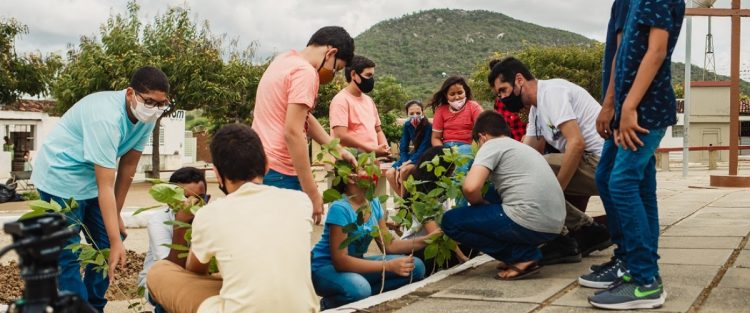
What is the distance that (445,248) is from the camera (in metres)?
4.87

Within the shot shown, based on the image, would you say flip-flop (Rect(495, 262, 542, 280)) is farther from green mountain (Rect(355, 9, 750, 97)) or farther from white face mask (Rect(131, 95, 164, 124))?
green mountain (Rect(355, 9, 750, 97))

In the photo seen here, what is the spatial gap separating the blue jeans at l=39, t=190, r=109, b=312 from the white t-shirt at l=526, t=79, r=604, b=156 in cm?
271

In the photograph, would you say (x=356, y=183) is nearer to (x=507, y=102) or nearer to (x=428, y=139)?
(x=507, y=102)

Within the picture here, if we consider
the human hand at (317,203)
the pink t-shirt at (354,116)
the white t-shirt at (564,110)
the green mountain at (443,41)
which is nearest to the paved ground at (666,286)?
the human hand at (317,203)

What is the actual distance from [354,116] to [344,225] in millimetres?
1775

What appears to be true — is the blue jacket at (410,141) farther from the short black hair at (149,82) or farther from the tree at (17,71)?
the tree at (17,71)

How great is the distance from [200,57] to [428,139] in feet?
70.0

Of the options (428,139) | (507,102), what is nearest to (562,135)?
(507,102)

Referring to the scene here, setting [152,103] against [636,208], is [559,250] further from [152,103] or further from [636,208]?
[152,103]

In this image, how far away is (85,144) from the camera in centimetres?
414

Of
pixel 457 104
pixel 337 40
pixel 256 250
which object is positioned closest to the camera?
pixel 256 250

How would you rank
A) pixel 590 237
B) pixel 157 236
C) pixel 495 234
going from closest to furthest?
pixel 495 234
pixel 157 236
pixel 590 237

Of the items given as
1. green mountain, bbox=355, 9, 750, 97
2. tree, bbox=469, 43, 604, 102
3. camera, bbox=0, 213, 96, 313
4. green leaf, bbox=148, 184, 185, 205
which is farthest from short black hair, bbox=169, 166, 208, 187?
green mountain, bbox=355, 9, 750, 97

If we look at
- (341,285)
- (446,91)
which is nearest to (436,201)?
(341,285)
